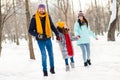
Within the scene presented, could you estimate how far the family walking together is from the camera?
8.26 meters

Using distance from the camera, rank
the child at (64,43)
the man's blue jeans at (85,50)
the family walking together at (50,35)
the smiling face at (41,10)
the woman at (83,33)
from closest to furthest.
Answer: the smiling face at (41,10)
the family walking together at (50,35)
the child at (64,43)
the woman at (83,33)
the man's blue jeans at (85,50)

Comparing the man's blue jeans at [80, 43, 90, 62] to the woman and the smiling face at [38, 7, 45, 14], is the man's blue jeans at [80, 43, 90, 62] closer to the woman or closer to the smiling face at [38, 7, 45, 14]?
the woman

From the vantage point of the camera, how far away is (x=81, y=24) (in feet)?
32.5

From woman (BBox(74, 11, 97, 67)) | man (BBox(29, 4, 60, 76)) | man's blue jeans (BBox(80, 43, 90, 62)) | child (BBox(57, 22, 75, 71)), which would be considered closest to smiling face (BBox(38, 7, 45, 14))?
man (BBox(29, 4, 60, 76))

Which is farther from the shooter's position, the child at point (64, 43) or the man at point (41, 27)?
the child at point (64, 43)

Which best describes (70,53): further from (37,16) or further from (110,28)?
(110,28)

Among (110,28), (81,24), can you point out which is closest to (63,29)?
(81,24)

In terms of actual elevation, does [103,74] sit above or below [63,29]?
below

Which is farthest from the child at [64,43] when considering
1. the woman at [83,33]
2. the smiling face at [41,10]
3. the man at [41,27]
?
the smiling face at [41,10]

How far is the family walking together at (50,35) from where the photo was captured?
27.1ft

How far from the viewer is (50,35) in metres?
8.40

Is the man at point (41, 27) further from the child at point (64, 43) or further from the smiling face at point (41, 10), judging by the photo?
the child at point (64, 43)

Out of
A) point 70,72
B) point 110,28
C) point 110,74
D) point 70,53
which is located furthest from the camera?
point 110,28

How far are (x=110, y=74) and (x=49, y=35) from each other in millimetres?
1846
